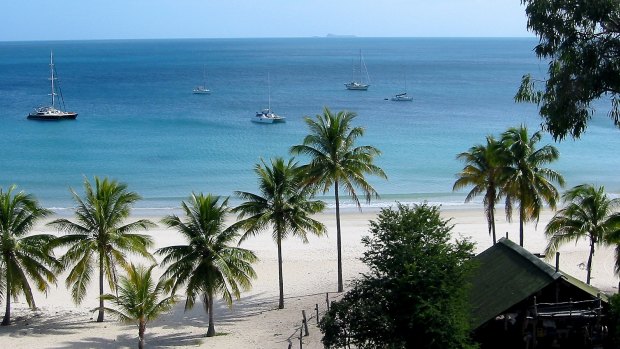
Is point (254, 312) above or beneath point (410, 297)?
beneath

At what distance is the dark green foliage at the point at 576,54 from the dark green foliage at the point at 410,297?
166 inches

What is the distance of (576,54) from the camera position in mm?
18109

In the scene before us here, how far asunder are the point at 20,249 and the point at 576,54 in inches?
749

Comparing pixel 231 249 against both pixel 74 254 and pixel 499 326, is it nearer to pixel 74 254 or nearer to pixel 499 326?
pixel 74 254

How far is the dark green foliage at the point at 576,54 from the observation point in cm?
1788

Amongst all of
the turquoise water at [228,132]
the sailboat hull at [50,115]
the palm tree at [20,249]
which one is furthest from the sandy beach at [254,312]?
the sailboat hull at [50,115]

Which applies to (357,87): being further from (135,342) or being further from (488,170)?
Answer: (135,342)

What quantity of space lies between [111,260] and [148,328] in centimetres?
276

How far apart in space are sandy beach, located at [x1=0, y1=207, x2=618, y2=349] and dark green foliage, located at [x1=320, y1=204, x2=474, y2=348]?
4.26m

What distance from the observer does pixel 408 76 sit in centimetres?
14650

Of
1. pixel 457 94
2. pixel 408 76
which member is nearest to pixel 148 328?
pixel 457 94

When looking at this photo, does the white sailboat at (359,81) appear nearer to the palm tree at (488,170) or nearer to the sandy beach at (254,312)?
the sandy beach at (254,312)

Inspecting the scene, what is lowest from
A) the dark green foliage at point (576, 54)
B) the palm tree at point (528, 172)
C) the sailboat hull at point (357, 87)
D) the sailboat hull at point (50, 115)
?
the palm tree at point (528, 172)

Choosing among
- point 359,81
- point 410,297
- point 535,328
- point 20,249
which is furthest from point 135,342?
point 359,81
